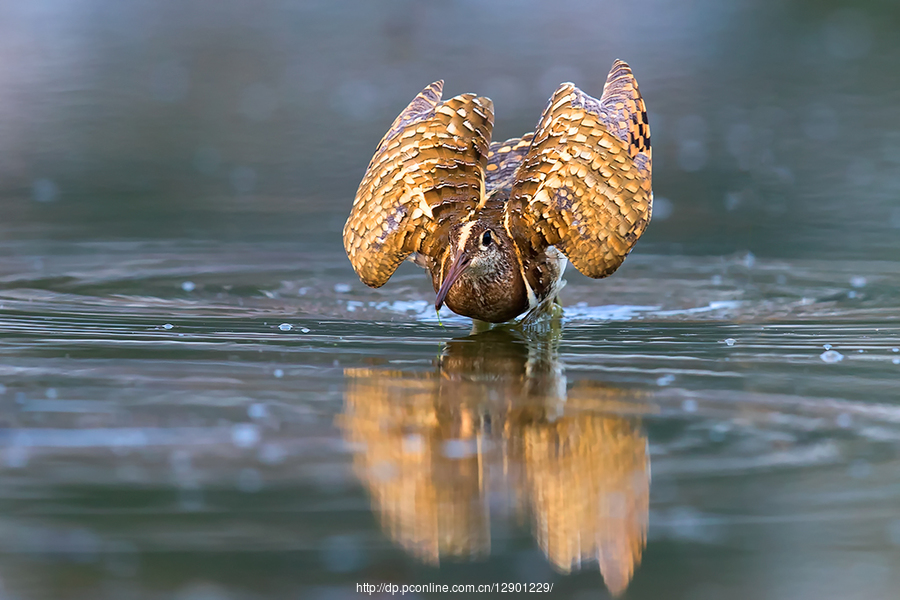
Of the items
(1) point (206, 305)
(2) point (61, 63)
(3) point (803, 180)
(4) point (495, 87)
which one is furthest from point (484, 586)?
(2) point (61, 63)

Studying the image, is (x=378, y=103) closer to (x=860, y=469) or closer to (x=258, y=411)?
(x=258, y=411)

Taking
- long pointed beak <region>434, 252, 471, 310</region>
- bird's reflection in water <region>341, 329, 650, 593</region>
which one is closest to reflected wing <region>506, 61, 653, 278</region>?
long pointed beak <region>434, 252, 471, 310</region>

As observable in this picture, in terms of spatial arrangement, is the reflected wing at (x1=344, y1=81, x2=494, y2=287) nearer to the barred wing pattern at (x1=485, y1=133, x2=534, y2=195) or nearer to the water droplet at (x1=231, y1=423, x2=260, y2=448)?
the barred wing pattern at (x1=485, y1=133, x2=534, y2=195)

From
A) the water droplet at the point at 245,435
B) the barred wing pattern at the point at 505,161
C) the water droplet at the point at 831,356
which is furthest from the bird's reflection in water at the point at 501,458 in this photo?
the barred wing pattern at the point at 505,161

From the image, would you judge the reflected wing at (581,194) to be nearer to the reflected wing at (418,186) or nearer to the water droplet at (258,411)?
the reflected wing at (418,186)

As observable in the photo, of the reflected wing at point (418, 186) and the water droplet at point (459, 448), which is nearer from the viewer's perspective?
the water droplet at point (459, 448)
